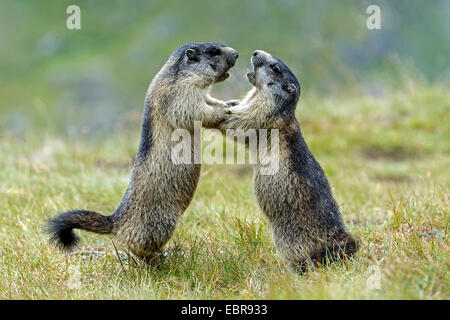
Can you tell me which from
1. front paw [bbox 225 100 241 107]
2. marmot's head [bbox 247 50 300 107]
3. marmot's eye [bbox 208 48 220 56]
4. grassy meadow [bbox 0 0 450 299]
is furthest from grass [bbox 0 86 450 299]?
marmot's eye [bbox 208 48 220 56]

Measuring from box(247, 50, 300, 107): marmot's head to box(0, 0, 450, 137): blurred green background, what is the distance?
33.0 metres

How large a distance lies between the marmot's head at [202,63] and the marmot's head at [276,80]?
24 cm

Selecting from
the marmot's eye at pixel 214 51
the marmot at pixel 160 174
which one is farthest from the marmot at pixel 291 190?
the marmot's eye at pixel 214 51

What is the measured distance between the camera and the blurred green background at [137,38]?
41.0 meters

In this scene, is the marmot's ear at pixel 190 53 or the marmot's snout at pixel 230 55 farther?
the marmot's snout at pixel 230 55

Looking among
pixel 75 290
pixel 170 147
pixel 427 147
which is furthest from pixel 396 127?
pixel 75 290

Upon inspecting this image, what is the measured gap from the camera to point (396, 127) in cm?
982

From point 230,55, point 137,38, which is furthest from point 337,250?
point 137,38

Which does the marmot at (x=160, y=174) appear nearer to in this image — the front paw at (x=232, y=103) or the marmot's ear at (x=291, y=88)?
the front paw at (x=232, y=103)

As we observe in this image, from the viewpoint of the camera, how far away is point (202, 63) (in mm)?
4598

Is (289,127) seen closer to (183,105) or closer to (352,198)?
(183,105)

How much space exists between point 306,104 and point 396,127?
5.81ft

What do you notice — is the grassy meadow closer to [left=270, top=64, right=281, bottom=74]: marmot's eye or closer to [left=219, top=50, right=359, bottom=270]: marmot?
[left=219, top=50, right=359, bottom=270]: marmot

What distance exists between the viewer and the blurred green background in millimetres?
41031
